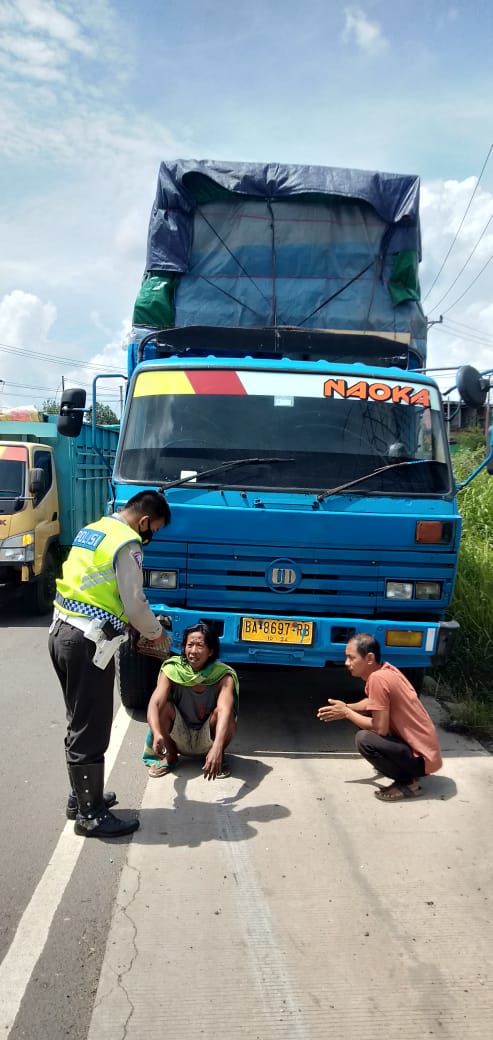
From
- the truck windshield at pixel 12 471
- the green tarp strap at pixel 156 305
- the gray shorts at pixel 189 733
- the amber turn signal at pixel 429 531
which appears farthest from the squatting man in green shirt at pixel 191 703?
the truck windshield at pixel 12 471

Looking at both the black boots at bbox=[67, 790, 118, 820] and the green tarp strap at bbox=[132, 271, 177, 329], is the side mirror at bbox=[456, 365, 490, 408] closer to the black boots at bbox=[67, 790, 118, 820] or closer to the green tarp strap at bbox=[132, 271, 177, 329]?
the green tarp strap at bbox=[132, 271, 177, 329]

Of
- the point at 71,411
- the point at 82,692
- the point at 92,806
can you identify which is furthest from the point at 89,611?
the point at 71,411

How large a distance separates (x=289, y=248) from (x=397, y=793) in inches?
187

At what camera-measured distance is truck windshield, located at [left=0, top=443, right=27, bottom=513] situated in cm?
877

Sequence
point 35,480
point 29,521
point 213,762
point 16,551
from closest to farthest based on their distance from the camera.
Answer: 1. point 213,762
2. point 16,551
3. point 29,521
4. point 35,480

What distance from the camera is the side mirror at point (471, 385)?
4957mm

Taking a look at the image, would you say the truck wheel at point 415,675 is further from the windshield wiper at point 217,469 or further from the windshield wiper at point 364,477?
the windshield wiper at point 217,469

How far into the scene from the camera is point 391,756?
13.0ft

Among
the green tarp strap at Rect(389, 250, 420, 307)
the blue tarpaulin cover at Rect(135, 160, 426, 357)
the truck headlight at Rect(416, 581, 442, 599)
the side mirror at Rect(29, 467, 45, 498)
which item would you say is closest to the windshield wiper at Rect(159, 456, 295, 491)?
the truck headlight at Rect(416, 581, 442, 599)

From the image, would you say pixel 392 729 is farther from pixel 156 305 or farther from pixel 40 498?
pixel 40 498

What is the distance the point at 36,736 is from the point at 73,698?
169 centimetres

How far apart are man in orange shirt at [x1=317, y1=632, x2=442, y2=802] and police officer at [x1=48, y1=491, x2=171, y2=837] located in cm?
117

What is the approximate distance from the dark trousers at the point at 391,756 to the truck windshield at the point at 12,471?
233 inches

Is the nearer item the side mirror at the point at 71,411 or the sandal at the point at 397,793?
the sandal at the point at 397,793
